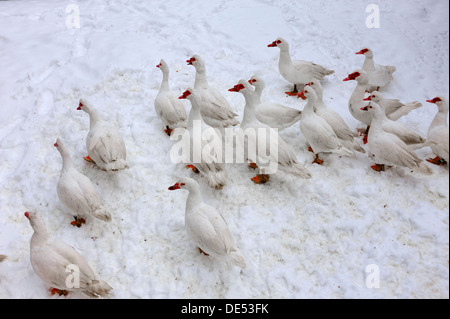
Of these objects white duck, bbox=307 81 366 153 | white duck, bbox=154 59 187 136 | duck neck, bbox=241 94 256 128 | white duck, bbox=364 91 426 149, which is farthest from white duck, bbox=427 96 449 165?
white duck, bbox=154 59 187 136

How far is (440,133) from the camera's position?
3596 millimetres

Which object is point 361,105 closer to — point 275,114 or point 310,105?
point 310,105

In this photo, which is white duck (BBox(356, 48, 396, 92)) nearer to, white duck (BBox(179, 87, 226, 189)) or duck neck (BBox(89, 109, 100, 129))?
white duck (BBox(179, 87, 226, 189))

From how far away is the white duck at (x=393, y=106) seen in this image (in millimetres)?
4791

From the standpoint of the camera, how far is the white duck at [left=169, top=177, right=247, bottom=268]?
3652mm

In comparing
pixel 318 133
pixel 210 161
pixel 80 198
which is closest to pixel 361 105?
pixel 318 133

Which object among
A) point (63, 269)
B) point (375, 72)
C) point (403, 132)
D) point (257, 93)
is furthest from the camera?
point (375, 72)

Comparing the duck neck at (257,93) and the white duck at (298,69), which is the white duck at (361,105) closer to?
the white duck at (298,69)

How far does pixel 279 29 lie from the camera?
7070 mm

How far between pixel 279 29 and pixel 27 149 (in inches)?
200

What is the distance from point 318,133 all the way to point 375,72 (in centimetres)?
183

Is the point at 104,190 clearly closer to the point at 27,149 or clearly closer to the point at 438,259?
the point at 27,149
